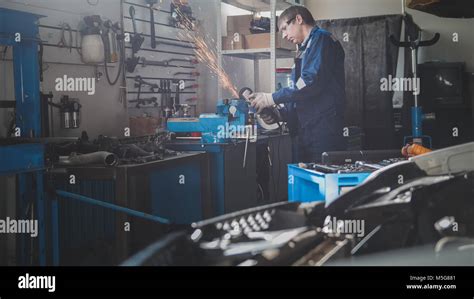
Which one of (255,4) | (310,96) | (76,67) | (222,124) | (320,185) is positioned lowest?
(320,185)

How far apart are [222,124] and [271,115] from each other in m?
0.25

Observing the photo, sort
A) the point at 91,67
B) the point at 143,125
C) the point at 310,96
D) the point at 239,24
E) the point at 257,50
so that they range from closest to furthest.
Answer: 1. the point at 310,96
2. the point at 91,67
3. the point at 143,125
4. the point at 239,24
5. the point at 257,50

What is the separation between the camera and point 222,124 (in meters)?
2.38

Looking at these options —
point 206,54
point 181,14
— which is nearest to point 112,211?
point 181,14

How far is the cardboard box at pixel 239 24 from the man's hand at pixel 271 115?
73 centimetres

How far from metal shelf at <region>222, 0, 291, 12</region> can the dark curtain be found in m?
0.35

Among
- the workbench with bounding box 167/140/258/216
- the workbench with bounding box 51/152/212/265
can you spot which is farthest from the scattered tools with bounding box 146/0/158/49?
the workbench with bounding box 51/152/212/265

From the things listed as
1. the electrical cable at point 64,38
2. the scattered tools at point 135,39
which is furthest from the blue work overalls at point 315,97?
the electrical cable at point 64,38

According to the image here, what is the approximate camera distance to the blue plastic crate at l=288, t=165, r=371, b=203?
191cm

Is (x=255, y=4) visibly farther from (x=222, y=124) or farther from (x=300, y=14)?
(x=222, y=124)

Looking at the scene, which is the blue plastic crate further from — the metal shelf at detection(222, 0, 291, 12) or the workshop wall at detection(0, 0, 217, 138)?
the metal shelf at detection(222, 0, 291, 12)

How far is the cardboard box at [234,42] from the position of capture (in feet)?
9.21
